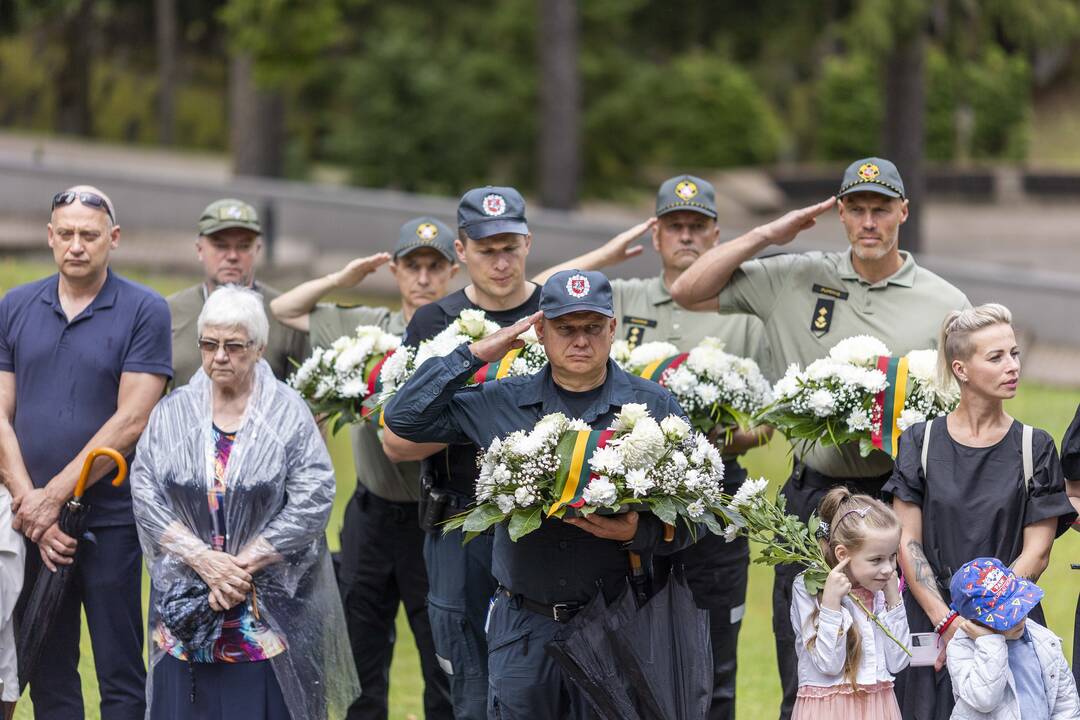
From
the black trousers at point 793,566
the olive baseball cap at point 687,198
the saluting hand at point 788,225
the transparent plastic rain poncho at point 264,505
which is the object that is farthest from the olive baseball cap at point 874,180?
the transparent plastic rain poncho at point 264,505

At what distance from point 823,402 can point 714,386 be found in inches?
25.6

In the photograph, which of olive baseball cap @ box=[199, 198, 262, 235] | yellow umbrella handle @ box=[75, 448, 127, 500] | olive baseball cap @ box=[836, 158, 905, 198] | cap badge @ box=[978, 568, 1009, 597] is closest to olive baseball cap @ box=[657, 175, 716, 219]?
olive baseball cap @ box=[836, 158, 905, 198]

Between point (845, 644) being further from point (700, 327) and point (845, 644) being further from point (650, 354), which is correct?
point (700, 327)

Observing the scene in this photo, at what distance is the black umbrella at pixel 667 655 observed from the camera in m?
5.34

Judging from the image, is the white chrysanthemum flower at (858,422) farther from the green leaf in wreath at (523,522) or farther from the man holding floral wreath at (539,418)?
the green leaf in wreath at (523,522)

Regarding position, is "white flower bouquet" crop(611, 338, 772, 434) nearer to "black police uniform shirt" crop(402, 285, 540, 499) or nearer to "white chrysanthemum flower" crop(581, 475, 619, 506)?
"black police uniform shirt" crop(402, 285, 540, 499)

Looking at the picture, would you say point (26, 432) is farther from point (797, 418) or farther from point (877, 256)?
point (877, 256)

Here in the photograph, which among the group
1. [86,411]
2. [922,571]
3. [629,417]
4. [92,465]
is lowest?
[922,571]

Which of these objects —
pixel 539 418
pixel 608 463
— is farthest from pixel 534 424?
pixel 608 463

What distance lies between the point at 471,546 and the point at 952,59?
55.8 feet

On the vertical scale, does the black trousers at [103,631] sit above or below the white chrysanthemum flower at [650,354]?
below

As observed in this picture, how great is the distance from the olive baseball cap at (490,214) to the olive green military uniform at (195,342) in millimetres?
1440

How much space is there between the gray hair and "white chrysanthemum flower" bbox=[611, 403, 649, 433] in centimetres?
127

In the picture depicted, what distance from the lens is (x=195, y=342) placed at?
7.51 m
